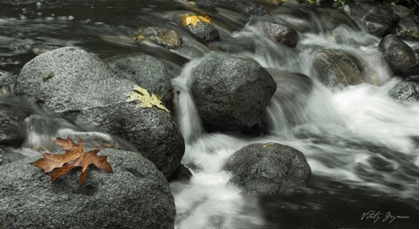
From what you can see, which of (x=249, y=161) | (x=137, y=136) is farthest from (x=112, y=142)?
(x=249, y=161)

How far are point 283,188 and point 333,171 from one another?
4.75ft

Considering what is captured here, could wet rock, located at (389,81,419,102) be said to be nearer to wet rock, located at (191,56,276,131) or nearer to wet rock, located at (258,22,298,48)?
wet rock, located at (258,22,298,48)

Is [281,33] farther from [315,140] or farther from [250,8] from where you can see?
[315,140]

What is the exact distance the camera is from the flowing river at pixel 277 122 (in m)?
5.45

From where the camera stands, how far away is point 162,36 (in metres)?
9.17

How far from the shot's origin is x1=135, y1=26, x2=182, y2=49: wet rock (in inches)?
355

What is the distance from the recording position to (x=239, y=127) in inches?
296

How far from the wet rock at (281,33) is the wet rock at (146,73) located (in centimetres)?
503

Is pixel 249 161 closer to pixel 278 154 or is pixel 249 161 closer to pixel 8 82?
pixel 278 154

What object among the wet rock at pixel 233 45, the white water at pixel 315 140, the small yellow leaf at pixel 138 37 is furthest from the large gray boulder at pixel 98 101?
the wet rock at pixel 233 45

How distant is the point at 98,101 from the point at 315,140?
3981 millimetres

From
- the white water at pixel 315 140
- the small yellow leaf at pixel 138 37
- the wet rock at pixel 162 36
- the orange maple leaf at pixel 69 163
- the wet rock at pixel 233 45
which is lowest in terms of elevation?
the white water at pixel 315 140

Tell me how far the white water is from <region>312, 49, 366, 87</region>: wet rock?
18cm

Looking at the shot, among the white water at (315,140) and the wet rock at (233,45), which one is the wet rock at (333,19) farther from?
the wet rock at (233,45)
